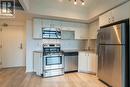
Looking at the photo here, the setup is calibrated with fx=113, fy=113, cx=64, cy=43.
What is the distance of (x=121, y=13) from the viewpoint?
297cm

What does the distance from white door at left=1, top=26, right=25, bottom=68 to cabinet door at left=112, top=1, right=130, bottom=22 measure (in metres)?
4.52

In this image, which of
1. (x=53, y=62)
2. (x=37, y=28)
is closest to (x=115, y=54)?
(x=53, y=62)

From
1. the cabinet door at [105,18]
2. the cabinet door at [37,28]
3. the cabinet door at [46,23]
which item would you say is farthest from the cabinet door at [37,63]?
the cabinet door at [105,18]

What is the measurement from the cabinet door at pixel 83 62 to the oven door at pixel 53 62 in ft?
2.74

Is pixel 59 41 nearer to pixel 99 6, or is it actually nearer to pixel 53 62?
pixel 53 62

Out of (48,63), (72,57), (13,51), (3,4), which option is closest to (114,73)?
(72,57)

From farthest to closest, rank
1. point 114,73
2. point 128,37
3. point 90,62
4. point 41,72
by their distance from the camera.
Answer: point 90,62 < point 41,72 < point 114,73 < point 128,37

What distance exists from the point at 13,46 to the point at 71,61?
3.13 meters

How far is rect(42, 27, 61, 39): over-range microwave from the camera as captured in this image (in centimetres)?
476

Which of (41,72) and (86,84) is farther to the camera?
(41,72)

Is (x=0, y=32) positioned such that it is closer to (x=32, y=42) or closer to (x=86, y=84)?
(x=32, y=42)

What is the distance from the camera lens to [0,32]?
18.3 ft

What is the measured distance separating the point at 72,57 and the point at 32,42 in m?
1.86

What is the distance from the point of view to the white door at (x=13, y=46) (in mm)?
5652
